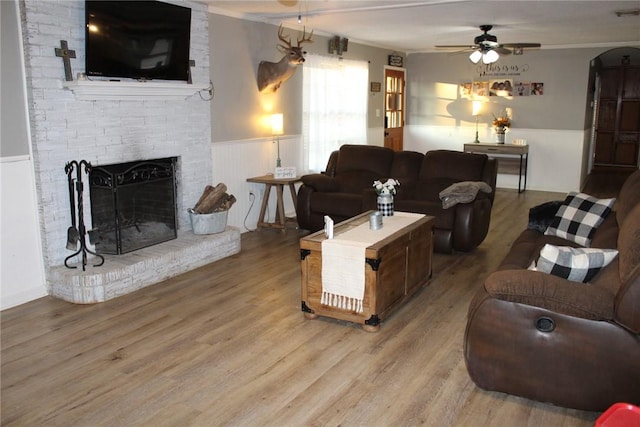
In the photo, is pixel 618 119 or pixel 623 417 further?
pixel 618 119

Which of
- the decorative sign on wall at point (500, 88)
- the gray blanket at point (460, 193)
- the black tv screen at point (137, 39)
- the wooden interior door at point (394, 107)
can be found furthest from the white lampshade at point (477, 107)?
the black tv screen at point (137, 39)

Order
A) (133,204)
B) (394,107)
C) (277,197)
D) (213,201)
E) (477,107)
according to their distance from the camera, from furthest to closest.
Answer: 1. (394,107)
2. (477,107)
3. (277,197)
4. (213,201)
5. (133,204)

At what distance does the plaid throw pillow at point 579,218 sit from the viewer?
397cm

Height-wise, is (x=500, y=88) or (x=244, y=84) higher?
(x=500, y=88)

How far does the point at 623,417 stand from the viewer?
1996mm

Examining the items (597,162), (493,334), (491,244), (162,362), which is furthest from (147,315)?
(597,162)

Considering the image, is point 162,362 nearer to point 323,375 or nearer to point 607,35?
point 323,375

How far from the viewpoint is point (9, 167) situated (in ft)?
12.9

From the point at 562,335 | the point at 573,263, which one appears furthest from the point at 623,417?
the point at 573,263

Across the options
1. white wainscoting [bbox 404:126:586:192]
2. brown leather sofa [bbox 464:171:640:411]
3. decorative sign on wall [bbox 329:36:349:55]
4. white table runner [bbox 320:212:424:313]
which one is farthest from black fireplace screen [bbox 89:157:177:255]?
white wainscoting [bbox 404:126:586:192]

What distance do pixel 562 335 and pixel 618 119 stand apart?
11312 millimetres

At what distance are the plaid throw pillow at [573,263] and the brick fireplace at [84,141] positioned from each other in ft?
9.90

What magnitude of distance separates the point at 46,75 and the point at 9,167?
0.71 meters

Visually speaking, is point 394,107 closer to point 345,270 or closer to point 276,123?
point 276,123
